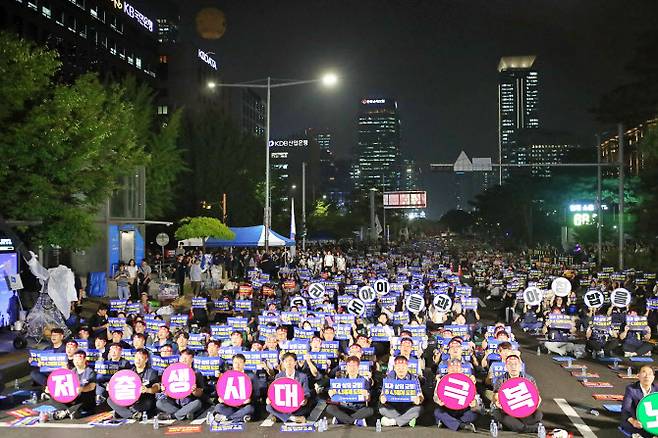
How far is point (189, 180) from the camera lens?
216ft

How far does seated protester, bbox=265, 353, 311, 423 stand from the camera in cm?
1220

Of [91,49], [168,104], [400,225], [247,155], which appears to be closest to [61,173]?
[247,155]

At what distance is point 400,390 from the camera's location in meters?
12.1

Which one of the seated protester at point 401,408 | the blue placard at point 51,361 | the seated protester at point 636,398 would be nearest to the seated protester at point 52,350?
the blue placard at point 51,361

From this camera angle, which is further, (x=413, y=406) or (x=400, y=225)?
(x=400, y=225)

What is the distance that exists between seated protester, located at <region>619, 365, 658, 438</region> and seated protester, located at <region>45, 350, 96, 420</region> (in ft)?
31.5

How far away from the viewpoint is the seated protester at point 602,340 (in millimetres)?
18502

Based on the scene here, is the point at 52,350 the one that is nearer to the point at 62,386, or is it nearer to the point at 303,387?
the point at 62,386

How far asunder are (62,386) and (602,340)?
1395 cm

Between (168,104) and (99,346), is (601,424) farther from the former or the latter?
(168,104)

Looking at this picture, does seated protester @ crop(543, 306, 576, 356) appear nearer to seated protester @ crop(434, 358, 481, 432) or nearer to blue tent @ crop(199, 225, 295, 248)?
seated protester @ crop(434, 358, 481, 432)

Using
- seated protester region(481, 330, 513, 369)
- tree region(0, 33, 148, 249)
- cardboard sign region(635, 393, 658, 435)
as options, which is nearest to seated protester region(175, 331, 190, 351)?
seated protester region(481, 330, 513, 369)

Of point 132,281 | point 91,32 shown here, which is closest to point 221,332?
point 132,281

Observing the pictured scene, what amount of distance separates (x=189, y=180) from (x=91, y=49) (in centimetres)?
2477
